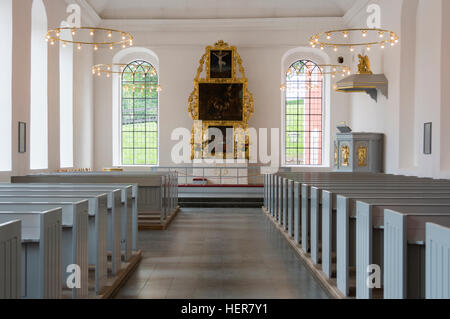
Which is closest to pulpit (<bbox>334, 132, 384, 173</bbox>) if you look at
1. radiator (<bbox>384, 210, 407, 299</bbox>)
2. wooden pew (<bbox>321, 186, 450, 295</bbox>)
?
wooden pew (<bbox>321, 186, 450, 295</bbox>)

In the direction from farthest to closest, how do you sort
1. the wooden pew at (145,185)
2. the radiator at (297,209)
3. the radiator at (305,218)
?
the wooden pew at (145,185)
the radiator at (297,209)
the radiator at (305,218)

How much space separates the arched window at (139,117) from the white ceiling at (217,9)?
1.88 meters

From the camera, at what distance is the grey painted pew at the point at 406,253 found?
304 centimetres

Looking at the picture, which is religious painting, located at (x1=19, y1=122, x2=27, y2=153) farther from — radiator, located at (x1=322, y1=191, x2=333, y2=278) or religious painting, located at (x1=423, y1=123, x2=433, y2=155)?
religious painting, located at (x1=423, y1=123, x2=433, y2=155)

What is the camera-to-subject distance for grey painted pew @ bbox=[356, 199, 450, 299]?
3734 mm

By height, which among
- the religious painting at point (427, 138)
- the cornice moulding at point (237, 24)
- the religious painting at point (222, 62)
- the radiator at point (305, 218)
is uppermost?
the cornice moulding at point (237, 24)

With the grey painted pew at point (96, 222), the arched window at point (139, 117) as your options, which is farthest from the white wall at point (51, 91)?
the grey painted pew at point (96, 222)

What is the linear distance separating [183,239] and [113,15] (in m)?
12.0

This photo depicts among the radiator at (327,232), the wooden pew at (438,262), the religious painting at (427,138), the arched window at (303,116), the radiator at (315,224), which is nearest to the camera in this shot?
the wooden pew at (438,262)

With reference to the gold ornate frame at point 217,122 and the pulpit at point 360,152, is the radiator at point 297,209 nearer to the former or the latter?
the pulpit at point 360,152

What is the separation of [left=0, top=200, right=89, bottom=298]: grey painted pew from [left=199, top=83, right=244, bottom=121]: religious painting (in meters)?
12.8

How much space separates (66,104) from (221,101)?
5.00 meters

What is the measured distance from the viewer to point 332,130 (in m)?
17.1

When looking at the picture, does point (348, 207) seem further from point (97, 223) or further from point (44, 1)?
point (44, 1)
